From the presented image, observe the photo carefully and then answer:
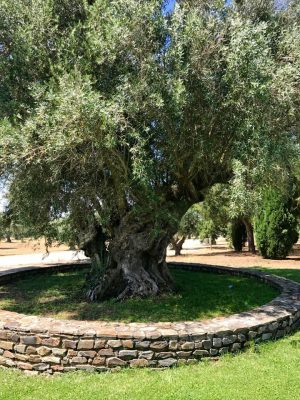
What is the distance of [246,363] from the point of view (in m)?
6.05

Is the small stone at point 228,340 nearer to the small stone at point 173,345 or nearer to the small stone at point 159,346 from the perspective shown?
the small stone at point 173,345

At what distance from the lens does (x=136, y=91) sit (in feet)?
22.4

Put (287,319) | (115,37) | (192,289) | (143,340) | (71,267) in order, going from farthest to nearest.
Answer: (71,267) < (192,289) < (287,319) < (115,37) < (143,340)

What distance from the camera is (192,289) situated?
10398 millimetres

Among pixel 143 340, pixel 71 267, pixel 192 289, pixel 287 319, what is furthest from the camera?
pixel 71 267

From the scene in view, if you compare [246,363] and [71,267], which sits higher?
[71,267]

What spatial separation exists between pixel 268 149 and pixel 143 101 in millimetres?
2355

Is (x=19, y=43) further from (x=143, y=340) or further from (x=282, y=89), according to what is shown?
(x=143, y=340)

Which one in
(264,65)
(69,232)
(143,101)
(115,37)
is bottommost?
(69,232)

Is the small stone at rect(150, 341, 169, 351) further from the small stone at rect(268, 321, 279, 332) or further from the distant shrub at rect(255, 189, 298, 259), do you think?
the distant shrub at rect(255, 189, 298, 259)

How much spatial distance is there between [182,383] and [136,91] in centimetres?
465

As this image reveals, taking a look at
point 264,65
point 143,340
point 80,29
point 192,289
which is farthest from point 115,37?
point 192,289

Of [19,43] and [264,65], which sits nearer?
[264,65]

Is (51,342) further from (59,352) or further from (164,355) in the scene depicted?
(164,355)
